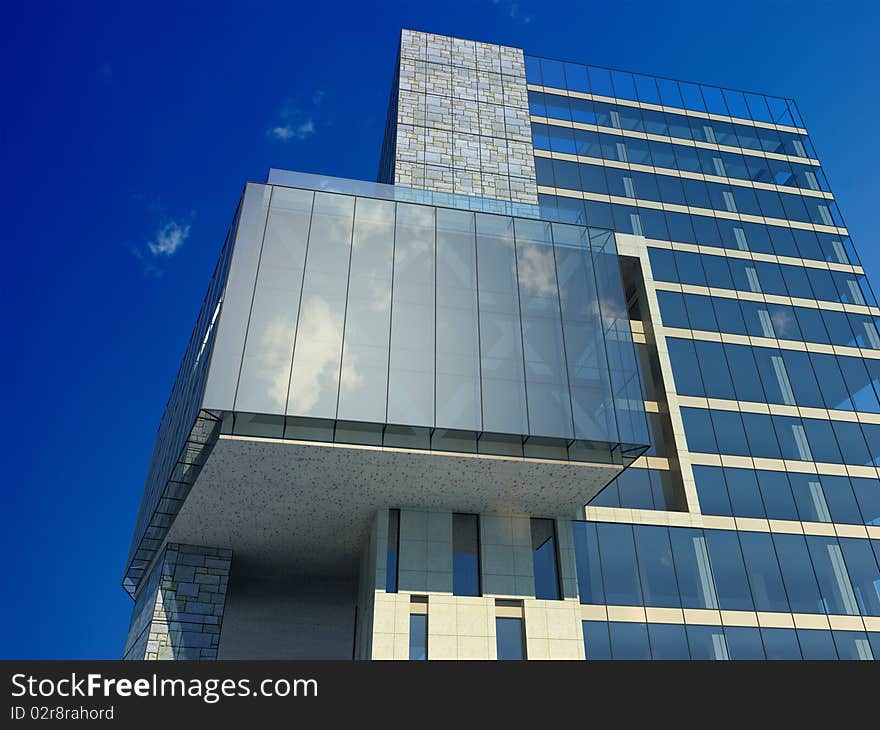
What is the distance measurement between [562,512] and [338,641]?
14.2 metres

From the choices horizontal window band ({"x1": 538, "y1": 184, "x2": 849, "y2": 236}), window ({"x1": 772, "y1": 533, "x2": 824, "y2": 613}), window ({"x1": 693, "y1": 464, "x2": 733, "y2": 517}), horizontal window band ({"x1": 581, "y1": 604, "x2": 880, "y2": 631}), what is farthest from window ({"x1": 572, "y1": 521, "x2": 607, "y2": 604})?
horizontal window band ({"x1": 538, "y1": 184, "x2": 849, "y2": 236})

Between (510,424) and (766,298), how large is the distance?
69.2 feet

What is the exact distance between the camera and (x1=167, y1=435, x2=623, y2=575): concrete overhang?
63.4 feet

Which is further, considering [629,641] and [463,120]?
[463,120]

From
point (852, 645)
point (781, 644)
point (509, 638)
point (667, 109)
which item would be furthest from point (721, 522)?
point (667, 109)

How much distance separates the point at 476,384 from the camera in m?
20.1

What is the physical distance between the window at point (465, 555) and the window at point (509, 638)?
1.19m

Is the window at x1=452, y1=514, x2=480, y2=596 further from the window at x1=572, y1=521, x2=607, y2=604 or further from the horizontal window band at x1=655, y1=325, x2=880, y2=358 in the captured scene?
the horizontal window band at x1=655, y1=325, x2=880, y2=358

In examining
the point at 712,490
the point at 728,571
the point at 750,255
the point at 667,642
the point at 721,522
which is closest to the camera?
the point at 667,642

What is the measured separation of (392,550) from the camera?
71.1ft

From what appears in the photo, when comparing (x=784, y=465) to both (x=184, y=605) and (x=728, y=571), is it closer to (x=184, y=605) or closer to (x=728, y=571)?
(x=728, y=571)

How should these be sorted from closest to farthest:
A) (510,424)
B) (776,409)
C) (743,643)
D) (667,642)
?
(510,424)
(667,642)
(743,643)
(776,409)

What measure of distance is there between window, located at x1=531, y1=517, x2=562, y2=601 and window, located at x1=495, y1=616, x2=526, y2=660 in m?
1.22

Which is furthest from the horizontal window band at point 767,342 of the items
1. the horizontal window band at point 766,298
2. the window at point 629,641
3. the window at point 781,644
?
the window at point 629,641
